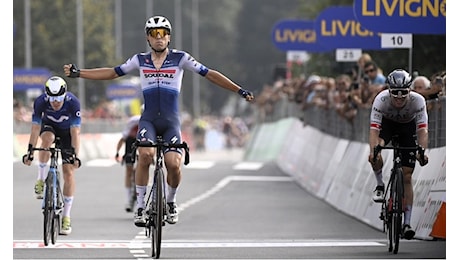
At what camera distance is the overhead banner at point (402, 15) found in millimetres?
21109

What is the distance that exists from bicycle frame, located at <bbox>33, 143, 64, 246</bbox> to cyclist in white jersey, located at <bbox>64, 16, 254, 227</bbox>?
1687 millimetres

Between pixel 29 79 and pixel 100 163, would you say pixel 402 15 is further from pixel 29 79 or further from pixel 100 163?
pixel 29 79

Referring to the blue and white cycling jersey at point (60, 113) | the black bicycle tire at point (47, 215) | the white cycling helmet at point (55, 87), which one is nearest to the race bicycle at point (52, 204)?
the black bicycle tire at point (47, 215)

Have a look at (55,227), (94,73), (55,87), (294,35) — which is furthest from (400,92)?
(294,35)

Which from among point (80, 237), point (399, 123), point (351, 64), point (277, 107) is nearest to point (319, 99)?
point (351, 64)

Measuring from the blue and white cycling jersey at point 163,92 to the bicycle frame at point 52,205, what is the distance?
6.13 ft

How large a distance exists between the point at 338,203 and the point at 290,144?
14133 mm

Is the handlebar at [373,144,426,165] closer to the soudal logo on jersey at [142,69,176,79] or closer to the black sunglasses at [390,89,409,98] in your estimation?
the black sunglasses at [390,89,409,98]

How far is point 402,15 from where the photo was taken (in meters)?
21.3

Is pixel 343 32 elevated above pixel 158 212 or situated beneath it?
elevated above

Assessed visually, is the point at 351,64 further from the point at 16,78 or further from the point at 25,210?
the point at 16,78

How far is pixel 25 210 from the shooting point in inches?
968

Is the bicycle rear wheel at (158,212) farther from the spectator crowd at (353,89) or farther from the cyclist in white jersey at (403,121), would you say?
the spectator crowd at (353,89)

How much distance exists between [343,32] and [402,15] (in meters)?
7.54
